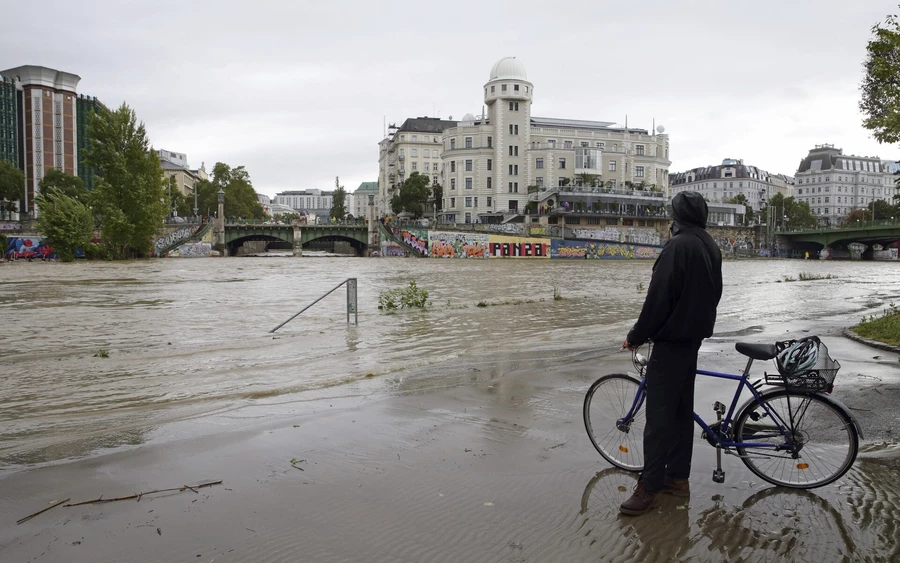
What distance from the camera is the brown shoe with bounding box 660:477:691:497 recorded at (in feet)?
15.1

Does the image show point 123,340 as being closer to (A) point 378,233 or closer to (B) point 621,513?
(B) point 621,513

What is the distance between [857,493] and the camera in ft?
15.1

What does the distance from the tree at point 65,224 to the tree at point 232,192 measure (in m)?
38.6

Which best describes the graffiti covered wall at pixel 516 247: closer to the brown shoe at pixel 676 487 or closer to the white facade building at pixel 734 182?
the brown shoe at pixel 676 487

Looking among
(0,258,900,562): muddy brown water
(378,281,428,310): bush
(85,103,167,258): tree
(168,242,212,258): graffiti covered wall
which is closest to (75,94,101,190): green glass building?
(168,242,212,258): graffiti covered wall

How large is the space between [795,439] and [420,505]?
9.16 feet

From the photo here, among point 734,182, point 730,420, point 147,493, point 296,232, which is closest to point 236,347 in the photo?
point 147,493

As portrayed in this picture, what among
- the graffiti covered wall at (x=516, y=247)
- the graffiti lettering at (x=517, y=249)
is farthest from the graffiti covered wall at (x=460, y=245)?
the graffiti lettering at (x=517, y=249)

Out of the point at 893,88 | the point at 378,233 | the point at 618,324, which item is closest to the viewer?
the point at 893,88

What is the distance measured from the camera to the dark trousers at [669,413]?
4.53 metres

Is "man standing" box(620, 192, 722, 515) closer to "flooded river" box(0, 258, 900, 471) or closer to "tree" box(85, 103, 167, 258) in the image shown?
"flooded river" box(0, 258, 900, 471)

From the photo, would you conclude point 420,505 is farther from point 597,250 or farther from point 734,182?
point 734,182

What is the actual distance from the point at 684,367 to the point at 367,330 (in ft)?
38.7

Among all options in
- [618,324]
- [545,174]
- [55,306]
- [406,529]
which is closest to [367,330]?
[618,324]
